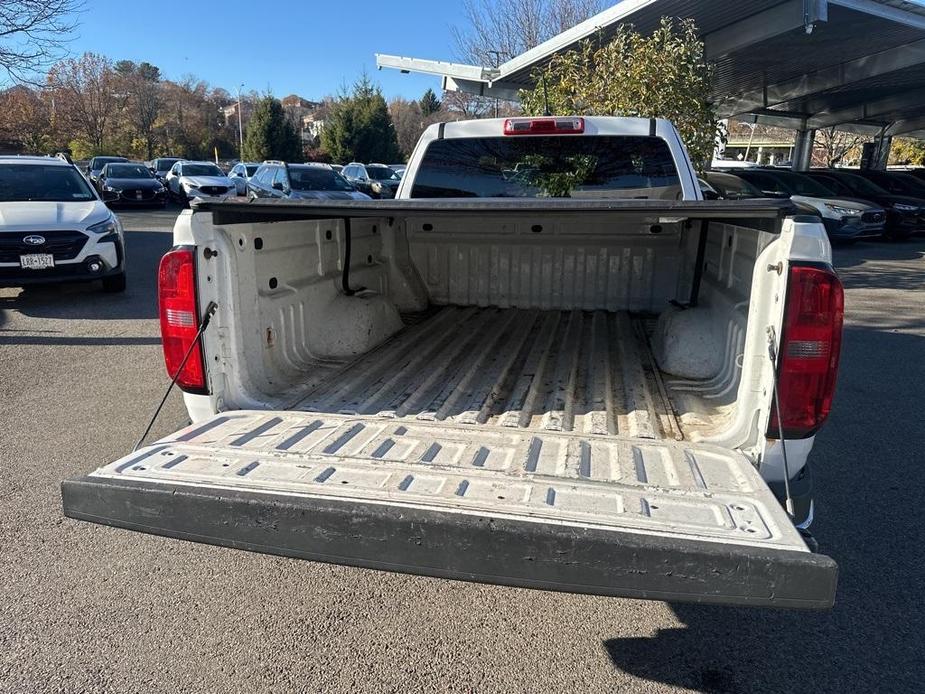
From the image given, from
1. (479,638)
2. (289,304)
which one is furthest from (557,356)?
(479,638)

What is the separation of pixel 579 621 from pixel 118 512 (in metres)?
1.89

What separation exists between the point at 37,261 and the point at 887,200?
19766mm

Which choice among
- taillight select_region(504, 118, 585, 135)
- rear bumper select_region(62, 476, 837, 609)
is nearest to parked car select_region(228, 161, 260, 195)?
taillight select_region(504, 118, 585, 135)

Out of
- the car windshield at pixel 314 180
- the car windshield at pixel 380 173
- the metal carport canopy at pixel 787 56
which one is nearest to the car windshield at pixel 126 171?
the car windshield at pixel 380 173

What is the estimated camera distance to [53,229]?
8070 mm

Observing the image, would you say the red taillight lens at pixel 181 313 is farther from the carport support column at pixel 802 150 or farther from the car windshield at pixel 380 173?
the carport support column at pixel 802 150

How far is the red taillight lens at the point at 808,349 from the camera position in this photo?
2242mm

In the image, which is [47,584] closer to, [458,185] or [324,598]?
[324,598]

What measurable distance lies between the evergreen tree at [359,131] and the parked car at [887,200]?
1157 inches

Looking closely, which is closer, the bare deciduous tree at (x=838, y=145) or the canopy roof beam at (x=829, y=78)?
the canopy roof beam at (x=829, y=78)

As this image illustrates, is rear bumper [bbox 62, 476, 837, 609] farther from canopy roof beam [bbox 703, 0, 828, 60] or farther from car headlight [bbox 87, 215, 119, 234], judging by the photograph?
canopy roof beam [bbox 703, 0, 828, 60]

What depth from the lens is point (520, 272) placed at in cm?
554

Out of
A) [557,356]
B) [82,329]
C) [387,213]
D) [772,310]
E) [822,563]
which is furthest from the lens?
[82,329]

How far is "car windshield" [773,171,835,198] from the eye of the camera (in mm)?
17156
